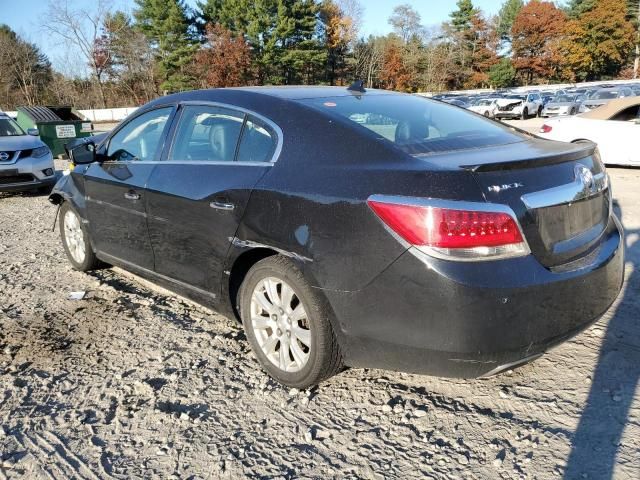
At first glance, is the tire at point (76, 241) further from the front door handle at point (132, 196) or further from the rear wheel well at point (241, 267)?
the rear wheel well at point (241, 267)

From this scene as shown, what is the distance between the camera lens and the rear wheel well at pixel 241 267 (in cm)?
296

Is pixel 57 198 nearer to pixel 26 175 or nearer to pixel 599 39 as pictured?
pixel 26 175

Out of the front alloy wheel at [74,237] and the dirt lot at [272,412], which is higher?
the front alloy wheel at [74,237]

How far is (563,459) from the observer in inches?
90.7

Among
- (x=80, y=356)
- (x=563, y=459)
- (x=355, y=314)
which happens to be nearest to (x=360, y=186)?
(x=355, y=314)

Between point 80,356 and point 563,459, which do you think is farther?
point 80,356

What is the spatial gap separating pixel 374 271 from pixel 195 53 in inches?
2242

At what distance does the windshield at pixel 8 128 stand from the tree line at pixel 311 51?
1610 inches

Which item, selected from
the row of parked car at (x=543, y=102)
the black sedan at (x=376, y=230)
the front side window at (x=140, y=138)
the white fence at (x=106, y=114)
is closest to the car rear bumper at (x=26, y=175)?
the front side window at (x=140, y=138)

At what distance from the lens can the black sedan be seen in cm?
226

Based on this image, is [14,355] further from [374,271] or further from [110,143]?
[374,271]

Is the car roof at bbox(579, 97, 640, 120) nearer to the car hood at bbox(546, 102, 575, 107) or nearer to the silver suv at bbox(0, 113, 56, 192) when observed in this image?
the silver suv at bbox(0, 113, 56, 192)

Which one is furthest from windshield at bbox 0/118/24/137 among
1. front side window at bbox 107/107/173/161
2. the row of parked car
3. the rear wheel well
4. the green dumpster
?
the row of parked car

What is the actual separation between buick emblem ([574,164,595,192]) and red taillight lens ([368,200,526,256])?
61 centimetres
